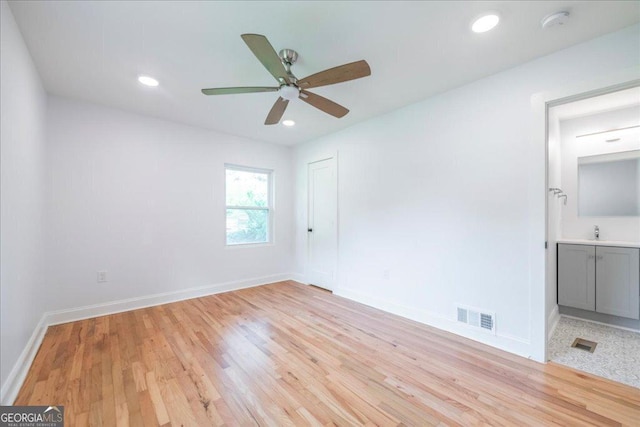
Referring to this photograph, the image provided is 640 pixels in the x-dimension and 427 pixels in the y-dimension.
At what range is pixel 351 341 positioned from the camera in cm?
241

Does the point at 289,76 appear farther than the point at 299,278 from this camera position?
No

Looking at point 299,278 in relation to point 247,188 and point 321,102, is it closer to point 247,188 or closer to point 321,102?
point 247,188

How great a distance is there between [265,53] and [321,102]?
28.5 inches

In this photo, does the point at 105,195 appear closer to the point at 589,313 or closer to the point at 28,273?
the point at 28,273

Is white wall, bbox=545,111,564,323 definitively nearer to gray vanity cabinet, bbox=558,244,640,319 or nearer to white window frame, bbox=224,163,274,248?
gray vanity cabinet, bbox=558,244,640,319

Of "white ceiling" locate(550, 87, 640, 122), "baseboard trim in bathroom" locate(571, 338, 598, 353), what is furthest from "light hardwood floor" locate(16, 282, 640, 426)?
"white ceiling" locate(550, 87, 640, 122)

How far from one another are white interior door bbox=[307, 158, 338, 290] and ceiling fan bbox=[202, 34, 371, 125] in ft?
6.10

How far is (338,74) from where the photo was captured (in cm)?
181

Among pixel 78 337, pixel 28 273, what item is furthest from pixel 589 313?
pixel 28 273

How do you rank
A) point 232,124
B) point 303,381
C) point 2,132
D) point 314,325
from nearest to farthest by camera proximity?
point 2,132, point 303,381, point 314,325, point 232,124

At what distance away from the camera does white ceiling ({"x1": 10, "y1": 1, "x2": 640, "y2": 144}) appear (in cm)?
162

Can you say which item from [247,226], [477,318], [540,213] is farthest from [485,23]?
[247,226]

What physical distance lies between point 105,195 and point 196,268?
1.47m

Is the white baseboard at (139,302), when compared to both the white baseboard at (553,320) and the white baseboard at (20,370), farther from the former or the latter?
the white baseboard at (553,320)
